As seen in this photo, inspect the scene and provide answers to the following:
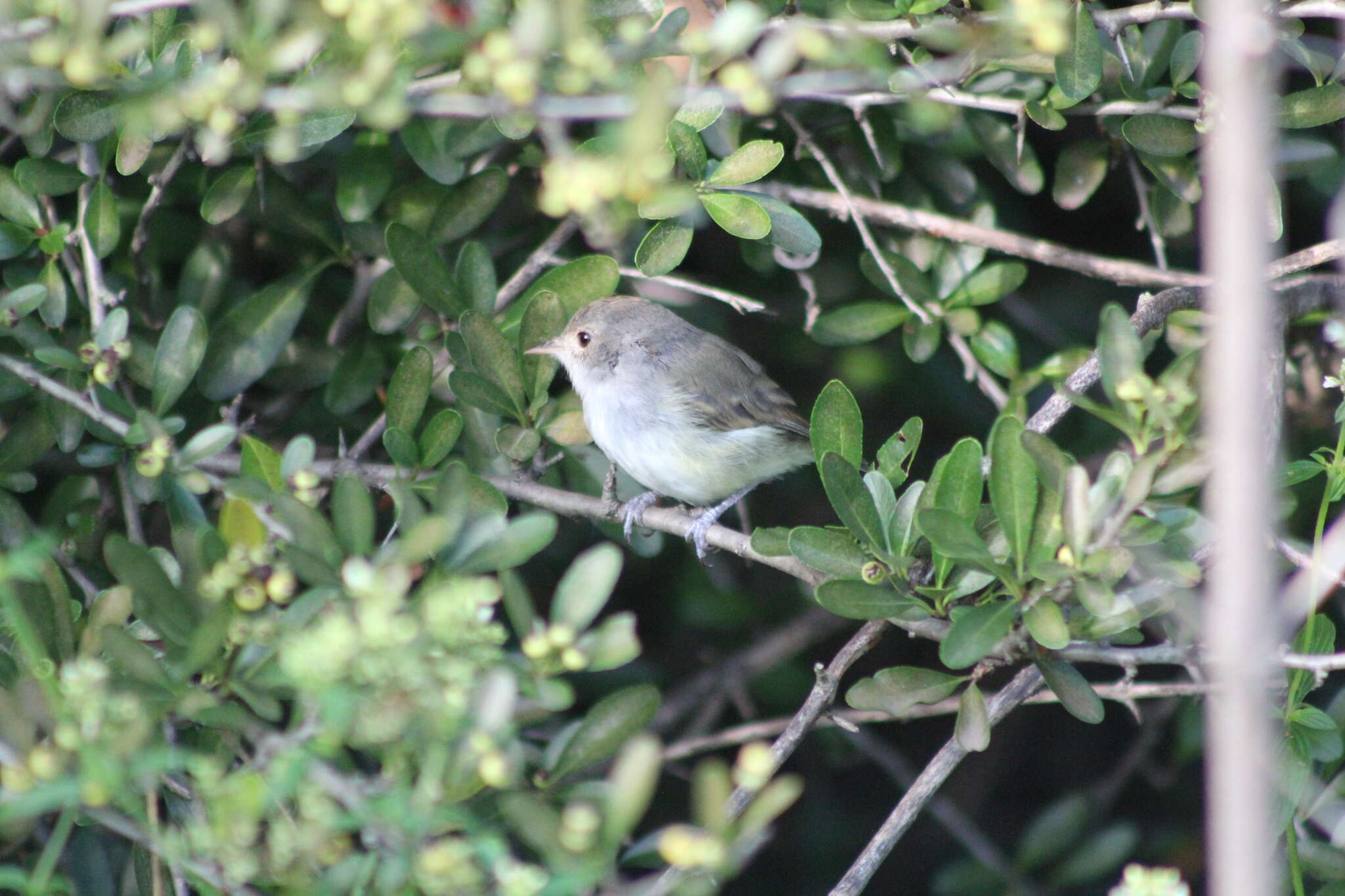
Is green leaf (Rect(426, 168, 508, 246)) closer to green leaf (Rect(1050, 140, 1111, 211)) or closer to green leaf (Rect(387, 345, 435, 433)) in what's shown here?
green leaf (Rect(387, 345, 435, 433))

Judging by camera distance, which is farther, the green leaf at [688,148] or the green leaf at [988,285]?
the green leaf at [988,285]

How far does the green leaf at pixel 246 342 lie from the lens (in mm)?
3090

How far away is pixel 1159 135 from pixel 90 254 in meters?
2.78

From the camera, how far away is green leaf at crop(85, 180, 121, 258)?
115 inches

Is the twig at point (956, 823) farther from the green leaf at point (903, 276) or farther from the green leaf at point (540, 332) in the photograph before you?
the green leaf at point (540, 332)

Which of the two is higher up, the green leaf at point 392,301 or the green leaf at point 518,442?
the green leaf at point 392,301

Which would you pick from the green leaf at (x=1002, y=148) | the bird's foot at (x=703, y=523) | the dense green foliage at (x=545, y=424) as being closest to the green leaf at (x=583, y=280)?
the dense green foliage at (x=545, y=424)

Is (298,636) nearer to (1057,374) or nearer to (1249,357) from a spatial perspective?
(1249,357)

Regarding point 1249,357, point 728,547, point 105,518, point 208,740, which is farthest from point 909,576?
point 105,518

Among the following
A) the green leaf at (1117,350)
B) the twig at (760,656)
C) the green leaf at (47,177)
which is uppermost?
the green leaf at (1117,350)

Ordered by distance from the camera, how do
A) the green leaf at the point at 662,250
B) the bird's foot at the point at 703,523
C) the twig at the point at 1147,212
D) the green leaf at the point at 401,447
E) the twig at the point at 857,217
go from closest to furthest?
the green leaf at the point at 401,447 → the green leaf at the point at 662,250 → the bird's foot at the point at 703,523 → the twig at the point at 857,217 → the twig at the point at 1147,212

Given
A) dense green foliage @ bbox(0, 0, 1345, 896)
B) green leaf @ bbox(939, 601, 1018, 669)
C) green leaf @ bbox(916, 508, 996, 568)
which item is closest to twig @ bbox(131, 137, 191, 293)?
dense green foliage @ bbox(0, 0, 1345, 896)

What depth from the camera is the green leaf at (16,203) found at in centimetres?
289

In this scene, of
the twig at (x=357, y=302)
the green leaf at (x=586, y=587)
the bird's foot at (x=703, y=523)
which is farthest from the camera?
the twig at (x=357, y=302)
